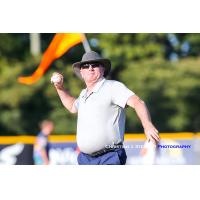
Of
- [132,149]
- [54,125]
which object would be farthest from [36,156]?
[54,125]

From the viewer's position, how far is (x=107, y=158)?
637 cm

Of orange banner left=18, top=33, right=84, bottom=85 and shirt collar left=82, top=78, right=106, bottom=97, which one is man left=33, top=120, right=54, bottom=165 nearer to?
orange banner left=18, top=33, right=84, bottom=85

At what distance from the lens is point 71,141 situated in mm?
10570

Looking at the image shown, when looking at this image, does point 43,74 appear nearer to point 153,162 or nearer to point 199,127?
point 199,127

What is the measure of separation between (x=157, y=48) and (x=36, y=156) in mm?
4976

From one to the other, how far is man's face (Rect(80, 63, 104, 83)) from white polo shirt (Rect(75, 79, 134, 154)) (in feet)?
0.67

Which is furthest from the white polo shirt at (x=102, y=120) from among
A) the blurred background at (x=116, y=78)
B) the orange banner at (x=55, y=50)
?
the blurred background at (x=116, y=78)

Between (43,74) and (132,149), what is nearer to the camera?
(132,149)

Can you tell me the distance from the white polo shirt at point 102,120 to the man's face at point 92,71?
0.67 ft

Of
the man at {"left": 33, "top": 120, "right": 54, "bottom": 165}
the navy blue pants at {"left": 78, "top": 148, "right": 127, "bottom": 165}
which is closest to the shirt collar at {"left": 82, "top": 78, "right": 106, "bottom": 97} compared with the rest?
the navy blue pants at {"left": 78, "top": 148, "right": 127, "bottom": 165}

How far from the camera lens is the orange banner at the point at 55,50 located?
11.0m

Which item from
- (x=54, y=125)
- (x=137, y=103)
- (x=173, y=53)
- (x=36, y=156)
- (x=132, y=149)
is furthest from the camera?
(x=173, y=53)

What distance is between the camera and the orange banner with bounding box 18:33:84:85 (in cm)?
1098
